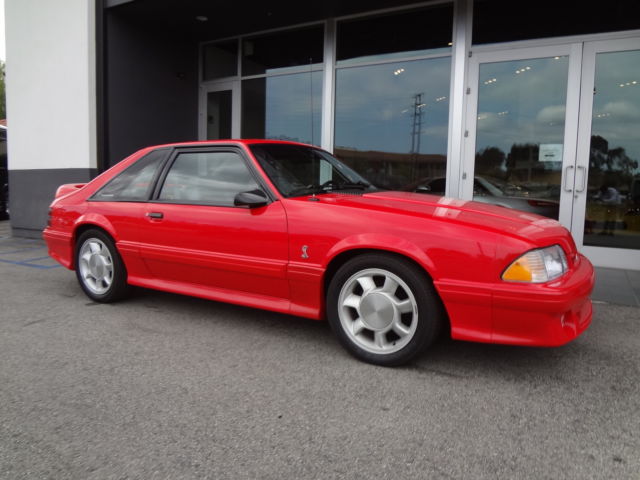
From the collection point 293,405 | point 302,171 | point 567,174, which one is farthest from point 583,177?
point 293,405

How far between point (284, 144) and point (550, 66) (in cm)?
421

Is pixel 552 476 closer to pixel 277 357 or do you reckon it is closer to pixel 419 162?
pixel 277 357

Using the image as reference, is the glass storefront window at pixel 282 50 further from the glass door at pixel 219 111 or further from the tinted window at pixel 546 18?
the tinted window at pixel 546 18

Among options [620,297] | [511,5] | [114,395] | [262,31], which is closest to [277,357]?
[114,395]

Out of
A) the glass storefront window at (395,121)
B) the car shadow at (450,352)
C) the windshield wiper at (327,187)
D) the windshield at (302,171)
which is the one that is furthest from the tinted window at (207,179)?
the glass storefront window at (395,121)

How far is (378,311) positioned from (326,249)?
48 centimetres

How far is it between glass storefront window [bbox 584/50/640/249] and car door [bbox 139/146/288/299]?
471cm

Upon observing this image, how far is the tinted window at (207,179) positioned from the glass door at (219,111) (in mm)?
5367

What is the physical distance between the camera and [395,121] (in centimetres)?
710

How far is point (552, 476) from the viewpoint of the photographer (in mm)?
1709

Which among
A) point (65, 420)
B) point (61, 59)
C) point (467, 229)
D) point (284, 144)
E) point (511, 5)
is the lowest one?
point (65, 420)

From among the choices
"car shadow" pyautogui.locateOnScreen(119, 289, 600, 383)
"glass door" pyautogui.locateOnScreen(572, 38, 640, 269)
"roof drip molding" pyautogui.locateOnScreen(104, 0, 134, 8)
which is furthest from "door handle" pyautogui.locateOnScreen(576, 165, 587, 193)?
"roof drip molding" pyautogui.locateOnScreen(104, 0, 134, 8)

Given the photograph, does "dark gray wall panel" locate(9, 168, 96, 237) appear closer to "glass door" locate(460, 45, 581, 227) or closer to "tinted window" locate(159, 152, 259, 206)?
"tinted window" locate(159, 152, 259, 206)

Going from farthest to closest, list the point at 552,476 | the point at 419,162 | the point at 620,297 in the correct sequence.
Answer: the point at 419,162
the point at 620,297
the point at 552,476
